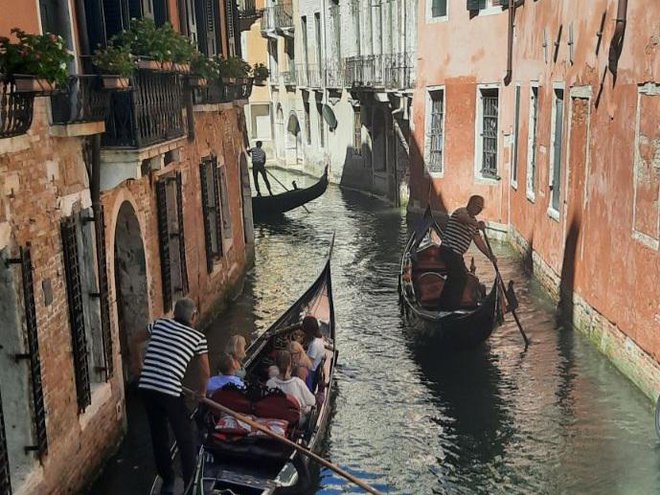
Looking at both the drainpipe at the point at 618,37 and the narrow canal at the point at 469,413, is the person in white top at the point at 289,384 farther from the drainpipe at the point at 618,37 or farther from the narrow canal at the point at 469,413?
the drainpipe at the point at 618,37

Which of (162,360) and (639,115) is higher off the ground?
(639,115)

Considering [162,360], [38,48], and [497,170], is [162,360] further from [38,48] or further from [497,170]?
[497,170]

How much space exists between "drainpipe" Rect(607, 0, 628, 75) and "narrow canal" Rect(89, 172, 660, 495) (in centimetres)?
247

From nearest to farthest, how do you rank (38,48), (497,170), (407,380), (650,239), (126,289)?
1. (38,48)
2. (650,239)
3. (126,289)
4. (407,380)
5. (497,170)

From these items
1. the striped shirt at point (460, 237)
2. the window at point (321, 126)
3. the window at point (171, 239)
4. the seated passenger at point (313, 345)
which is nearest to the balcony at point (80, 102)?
the window at point (171, 239)

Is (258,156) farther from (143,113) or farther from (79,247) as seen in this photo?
(79,247)

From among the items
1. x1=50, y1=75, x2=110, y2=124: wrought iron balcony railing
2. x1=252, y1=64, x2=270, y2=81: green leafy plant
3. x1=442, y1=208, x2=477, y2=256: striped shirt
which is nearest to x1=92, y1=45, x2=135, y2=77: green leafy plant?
x1=50, y1=75, x2=110, y2=124: wrought iron balcony railing

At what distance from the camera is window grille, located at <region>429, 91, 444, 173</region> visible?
14258mm

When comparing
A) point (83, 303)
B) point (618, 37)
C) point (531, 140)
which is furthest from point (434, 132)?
point (83, 303)

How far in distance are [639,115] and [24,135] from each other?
14.9 feet

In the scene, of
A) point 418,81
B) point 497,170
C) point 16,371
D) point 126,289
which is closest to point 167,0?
point 126,289

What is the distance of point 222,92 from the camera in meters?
9.30

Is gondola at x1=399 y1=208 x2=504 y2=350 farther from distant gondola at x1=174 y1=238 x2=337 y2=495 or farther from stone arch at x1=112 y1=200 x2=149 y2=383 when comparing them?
stone arch at x1=112 y1=200 x2=149 y2=383

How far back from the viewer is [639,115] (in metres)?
6.64
